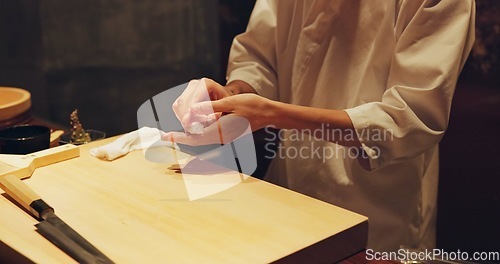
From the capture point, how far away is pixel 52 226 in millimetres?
981

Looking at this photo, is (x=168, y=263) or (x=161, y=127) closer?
(x=168, y=263)

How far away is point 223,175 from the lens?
1.24m

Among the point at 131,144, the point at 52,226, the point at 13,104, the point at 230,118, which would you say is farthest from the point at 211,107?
the point at 13,104

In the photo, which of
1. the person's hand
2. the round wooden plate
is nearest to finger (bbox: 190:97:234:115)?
the person's hand

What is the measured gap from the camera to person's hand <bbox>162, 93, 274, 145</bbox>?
1259 mm

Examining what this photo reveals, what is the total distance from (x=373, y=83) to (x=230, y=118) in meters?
0.45

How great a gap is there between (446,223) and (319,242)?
195 cm

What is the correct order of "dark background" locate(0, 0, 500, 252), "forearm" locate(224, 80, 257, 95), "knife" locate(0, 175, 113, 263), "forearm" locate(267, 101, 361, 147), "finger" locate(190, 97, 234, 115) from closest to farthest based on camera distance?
"knife" locate(0, 175, 113, 263), "finger" locate(190, 97, 234, 115), "forearm" locate(267, 101, 361, 147), "forearm" locate(224, 80, 257, 95), "dark background" locate(0, 0, 500, 252)

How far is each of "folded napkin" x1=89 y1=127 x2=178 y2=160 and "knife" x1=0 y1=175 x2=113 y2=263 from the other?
209 mm

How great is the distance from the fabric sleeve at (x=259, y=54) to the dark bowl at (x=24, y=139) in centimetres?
56

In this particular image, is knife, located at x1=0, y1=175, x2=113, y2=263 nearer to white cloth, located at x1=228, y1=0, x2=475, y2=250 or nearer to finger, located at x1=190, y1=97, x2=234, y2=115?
finger, located at x1=190, y1=97, x2=234, y2=115

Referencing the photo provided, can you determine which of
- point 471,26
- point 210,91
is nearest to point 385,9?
point 471,26

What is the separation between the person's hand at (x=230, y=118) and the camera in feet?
4.13

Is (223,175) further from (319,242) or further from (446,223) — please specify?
(446,223)
